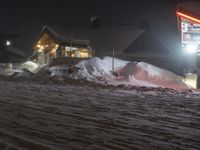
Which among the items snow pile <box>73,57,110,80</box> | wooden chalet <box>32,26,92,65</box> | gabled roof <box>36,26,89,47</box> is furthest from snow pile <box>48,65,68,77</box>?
gabled roof <box>36,26,89,47</box>

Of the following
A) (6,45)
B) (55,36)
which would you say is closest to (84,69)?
(55,36)

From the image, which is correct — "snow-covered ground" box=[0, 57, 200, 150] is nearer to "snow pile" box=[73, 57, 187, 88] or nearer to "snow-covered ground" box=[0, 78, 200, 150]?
"snow-covered ground" box=[0, 78, 200, 150]

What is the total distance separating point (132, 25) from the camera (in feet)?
139

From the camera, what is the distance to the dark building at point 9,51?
173ft

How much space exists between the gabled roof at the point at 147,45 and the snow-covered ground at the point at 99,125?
1097 inches

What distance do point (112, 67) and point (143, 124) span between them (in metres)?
15.2

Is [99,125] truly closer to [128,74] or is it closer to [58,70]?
[128,74]

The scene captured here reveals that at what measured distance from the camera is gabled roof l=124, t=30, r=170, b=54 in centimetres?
3781

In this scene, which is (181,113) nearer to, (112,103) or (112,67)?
(112,103)

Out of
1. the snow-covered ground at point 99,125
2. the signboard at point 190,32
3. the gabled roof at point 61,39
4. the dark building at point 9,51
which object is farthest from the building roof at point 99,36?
the snow-covered ground at point 99,125

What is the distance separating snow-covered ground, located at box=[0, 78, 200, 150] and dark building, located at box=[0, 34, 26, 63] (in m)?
44.7

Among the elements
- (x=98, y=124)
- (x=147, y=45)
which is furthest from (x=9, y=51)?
(x=98, y=124)

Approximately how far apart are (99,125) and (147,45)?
32.4 metres

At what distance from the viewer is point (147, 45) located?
38.0 m
